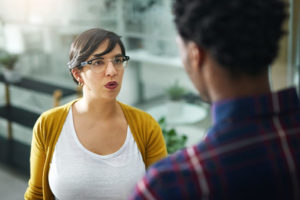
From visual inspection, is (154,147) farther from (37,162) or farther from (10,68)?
(10,68)

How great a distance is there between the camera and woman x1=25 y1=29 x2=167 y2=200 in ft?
4.17

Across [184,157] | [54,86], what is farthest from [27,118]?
[184,157]

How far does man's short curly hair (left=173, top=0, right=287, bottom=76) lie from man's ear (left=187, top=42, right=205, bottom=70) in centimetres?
1

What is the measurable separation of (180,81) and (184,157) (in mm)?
2630

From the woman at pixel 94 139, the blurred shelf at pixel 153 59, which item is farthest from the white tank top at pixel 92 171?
the blurred shelf at pixel 153 59

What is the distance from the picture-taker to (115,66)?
4.25ft

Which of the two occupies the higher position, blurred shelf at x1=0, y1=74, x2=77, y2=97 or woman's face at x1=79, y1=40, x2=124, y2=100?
woman's face at x1=79, y1=40, x2=124, y2=100

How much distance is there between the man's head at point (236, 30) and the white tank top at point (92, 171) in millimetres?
729

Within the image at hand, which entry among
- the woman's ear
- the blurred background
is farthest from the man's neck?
the blurred background

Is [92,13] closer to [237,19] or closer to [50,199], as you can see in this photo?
[50,199]

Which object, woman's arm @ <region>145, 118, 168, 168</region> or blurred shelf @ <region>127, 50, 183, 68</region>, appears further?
blurred shelf @ <region>127, 50, 183, 68</region>

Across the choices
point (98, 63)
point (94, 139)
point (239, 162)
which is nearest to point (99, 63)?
point (98, 63)

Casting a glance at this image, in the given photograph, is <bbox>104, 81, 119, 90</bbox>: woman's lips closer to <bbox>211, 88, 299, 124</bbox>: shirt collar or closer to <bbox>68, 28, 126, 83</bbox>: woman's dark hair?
<bbox>68, 28, 126, 83</bbox>: woman's dark hair

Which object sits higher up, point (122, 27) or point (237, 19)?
point (237, 19)
